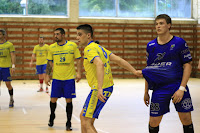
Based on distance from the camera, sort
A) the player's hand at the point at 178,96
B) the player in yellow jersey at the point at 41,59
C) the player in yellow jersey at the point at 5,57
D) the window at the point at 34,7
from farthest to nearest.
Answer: the window at the point at 34,7, the player in yellow jersey at the point at 41,59, the player in yellow jersey at the point at 5,57, the player's hand at the point at 178,96

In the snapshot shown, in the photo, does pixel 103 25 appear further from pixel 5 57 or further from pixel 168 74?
pixel 168 74

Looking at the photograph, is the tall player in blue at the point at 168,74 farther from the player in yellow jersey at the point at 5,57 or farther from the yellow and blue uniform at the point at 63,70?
the player in yellow jersey at the point at 5,57

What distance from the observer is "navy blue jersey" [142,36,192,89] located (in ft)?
14.1

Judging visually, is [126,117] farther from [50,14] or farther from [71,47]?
[50,14]

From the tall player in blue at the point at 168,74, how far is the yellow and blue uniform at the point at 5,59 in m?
5.79

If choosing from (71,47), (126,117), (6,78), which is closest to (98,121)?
(126,117)

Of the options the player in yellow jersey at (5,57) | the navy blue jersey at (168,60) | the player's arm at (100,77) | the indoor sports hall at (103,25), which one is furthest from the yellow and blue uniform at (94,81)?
the indoor sports hall at (103,25)

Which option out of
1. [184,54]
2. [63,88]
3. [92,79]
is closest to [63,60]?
[63,88]

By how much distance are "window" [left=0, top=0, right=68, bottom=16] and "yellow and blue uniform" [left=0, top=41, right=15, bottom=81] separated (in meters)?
9.73

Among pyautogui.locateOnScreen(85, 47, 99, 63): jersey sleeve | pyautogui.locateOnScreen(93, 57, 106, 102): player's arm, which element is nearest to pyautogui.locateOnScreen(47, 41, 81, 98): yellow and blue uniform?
pyautogui.locateOnScreen(85, 47, 99, 63): jersey sleeve

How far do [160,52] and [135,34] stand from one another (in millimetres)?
15906

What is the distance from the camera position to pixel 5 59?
9445mm

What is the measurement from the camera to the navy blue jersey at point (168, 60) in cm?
430

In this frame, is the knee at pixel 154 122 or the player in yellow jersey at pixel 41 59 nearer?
the knee at pixel 154 122
